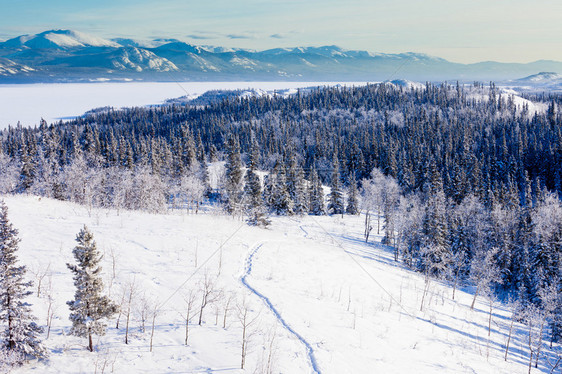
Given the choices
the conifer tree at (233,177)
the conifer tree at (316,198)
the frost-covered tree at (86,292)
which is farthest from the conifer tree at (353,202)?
the frost-covered tree at (86,292)

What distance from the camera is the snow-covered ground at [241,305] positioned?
17.3 meters

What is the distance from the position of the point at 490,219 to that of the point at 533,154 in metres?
80.2

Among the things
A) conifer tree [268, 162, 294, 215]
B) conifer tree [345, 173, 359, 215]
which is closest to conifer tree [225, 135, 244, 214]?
conifer tree [268, 162, 294, 215]

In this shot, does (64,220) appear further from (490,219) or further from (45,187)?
(490,219)

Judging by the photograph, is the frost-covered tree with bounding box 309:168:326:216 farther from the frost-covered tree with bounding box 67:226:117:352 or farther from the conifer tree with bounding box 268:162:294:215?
the frost-covered tree with bounding box 67:226:117:352

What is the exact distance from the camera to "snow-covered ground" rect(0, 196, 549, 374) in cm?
1728

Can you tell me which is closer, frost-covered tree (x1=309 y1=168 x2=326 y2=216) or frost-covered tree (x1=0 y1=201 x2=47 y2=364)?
frost-covered tree (x1=0 y1=201 x2=47 y2=364)

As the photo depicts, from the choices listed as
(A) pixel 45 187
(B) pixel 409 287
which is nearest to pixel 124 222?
(B) pixel 409 287

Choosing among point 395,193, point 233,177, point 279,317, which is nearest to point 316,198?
point 395,193

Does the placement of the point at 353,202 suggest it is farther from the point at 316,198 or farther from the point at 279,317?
the point at 279,317

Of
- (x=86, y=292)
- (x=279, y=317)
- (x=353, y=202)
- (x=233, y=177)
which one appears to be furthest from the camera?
(x=353, y=202)

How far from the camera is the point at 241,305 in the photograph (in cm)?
2247

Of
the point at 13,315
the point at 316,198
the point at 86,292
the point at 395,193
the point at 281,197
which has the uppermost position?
the point at 86,292

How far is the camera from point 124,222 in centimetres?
3644
